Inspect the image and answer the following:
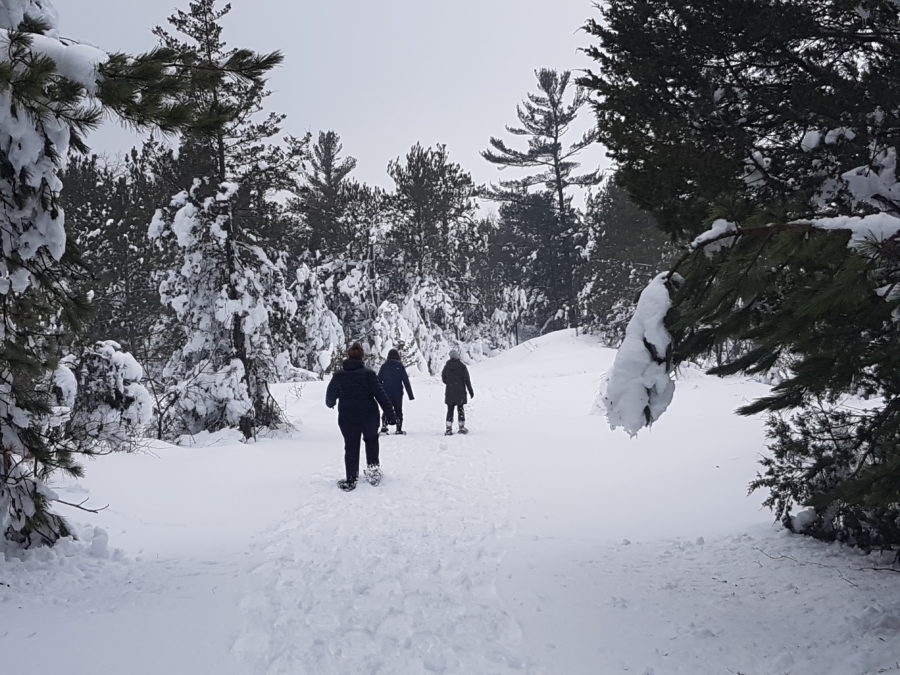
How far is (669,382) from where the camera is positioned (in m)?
3.22

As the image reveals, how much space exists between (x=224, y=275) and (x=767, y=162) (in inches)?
408

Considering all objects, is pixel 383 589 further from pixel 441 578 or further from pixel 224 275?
pixel 224 275

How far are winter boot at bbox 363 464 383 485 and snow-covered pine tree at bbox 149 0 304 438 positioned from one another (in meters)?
4.93

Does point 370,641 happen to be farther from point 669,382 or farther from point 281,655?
point 669,382

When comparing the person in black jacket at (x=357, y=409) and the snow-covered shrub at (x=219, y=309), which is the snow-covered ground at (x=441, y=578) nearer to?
the person in black jacket at (x=357, y=409)

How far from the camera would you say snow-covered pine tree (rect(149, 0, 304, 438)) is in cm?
1144

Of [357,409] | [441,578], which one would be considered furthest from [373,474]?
[441,578]

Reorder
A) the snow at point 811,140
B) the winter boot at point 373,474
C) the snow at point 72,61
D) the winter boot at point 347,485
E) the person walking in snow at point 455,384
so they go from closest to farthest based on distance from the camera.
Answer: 1. the snow at point 72,61
2. the snow at point 811,140
3. the winter boot at point 347,485
4. the winter boot at point 373,474
5. the person walking in snow at point 455,384

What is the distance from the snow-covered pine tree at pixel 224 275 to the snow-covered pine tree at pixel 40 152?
664 centimetres

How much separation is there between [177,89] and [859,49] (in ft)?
17.7

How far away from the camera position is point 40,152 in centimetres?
343

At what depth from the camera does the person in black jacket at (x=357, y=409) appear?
24.8 ft

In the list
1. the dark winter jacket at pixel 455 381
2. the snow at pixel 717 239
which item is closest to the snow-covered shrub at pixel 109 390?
the dark winter jacket at pixel 455 381

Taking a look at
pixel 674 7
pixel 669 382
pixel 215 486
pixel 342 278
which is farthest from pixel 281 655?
pixel 342 278
